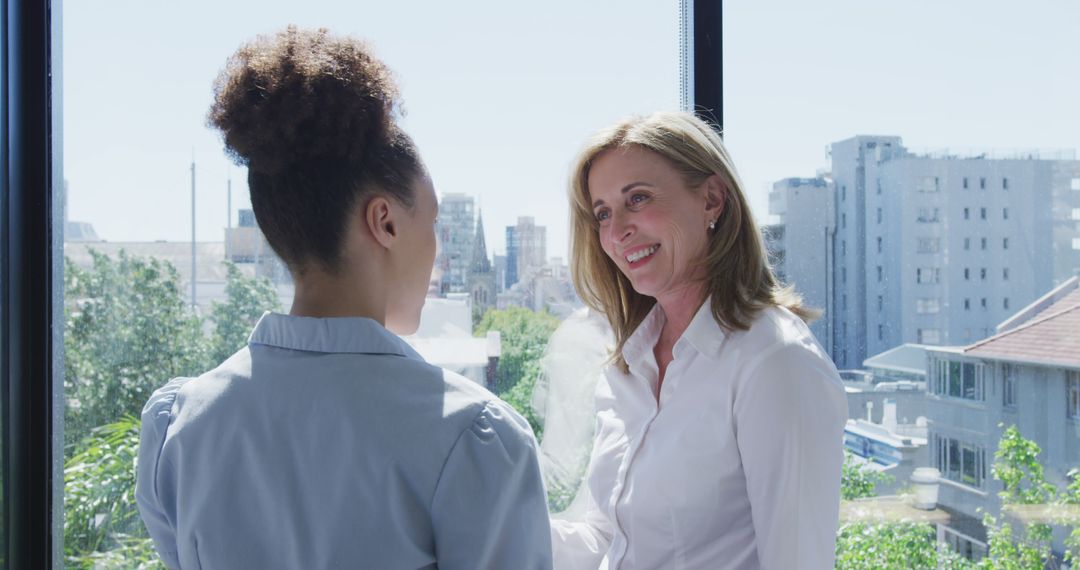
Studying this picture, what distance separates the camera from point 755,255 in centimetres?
144

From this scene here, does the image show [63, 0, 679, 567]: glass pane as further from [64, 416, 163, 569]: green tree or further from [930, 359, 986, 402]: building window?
[930, 359, 986, 402]: building window

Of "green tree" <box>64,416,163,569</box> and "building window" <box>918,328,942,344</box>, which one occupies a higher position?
"building window" <box>918,328,942,344</box>

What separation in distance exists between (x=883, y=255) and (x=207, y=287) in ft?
4.93

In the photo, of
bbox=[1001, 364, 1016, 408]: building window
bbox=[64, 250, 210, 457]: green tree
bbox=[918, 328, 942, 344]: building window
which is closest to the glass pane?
bbox=[64, 250, 210, 457]: green tree

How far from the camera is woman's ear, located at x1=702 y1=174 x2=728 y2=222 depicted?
1.44 m

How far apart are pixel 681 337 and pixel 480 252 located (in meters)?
0.68

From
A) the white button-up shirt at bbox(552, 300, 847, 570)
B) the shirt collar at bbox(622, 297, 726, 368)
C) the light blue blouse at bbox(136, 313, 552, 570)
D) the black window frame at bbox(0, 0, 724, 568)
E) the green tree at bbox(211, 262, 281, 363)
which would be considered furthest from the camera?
the green tree at bbox(211, 262, 281, 363)

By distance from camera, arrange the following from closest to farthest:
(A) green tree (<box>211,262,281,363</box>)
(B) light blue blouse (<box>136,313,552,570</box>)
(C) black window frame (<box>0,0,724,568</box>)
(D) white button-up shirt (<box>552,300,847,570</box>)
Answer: (B) light blue blouse (<box>136,313,552,570</box>), (D) white button-up shirt (<box>552,300,847,570</box>), (C) black window frame (<box>0,0,724,568</box>), (A) green tree (<box>211,262,281,363</box>)

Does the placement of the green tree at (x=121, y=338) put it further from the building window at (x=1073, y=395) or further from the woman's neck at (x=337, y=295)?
the building window at (x=1073, y=395)

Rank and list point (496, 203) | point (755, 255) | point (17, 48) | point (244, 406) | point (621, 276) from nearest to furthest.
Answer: point (244, 406) < point (755, 255) < point (621, 276) < point (17, 48) < point (496, 203)

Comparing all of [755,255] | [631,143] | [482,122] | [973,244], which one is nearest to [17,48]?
[482,122]

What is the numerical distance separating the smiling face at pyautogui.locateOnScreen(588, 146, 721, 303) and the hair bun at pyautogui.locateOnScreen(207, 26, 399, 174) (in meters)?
0.64

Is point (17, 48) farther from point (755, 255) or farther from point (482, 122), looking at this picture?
point (755, 255)

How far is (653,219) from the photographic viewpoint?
4.70ft
